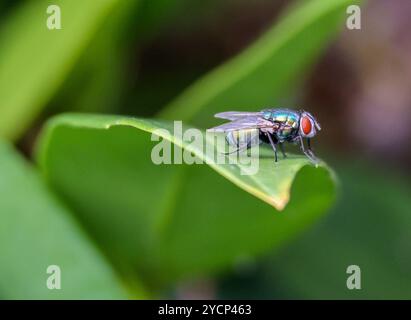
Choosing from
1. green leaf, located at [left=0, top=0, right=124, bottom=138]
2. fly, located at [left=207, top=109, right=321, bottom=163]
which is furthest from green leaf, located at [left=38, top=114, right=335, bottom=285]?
green leaf, located at [left=0, top=0, right=124, bottom=138]

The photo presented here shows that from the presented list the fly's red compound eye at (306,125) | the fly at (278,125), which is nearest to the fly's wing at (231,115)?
the fly at (278,125)

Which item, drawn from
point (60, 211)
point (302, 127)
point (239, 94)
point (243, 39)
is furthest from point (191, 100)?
point (243, 39)

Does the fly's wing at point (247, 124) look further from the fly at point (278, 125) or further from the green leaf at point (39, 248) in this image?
the green leaf at point (39, 248)

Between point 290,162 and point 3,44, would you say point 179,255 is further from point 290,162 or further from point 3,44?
point 3,44

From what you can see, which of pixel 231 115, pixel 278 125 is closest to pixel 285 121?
pixel 278 125

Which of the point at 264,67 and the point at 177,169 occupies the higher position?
the point at 264,67

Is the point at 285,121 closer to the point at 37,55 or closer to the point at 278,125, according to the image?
the point at 278,125
